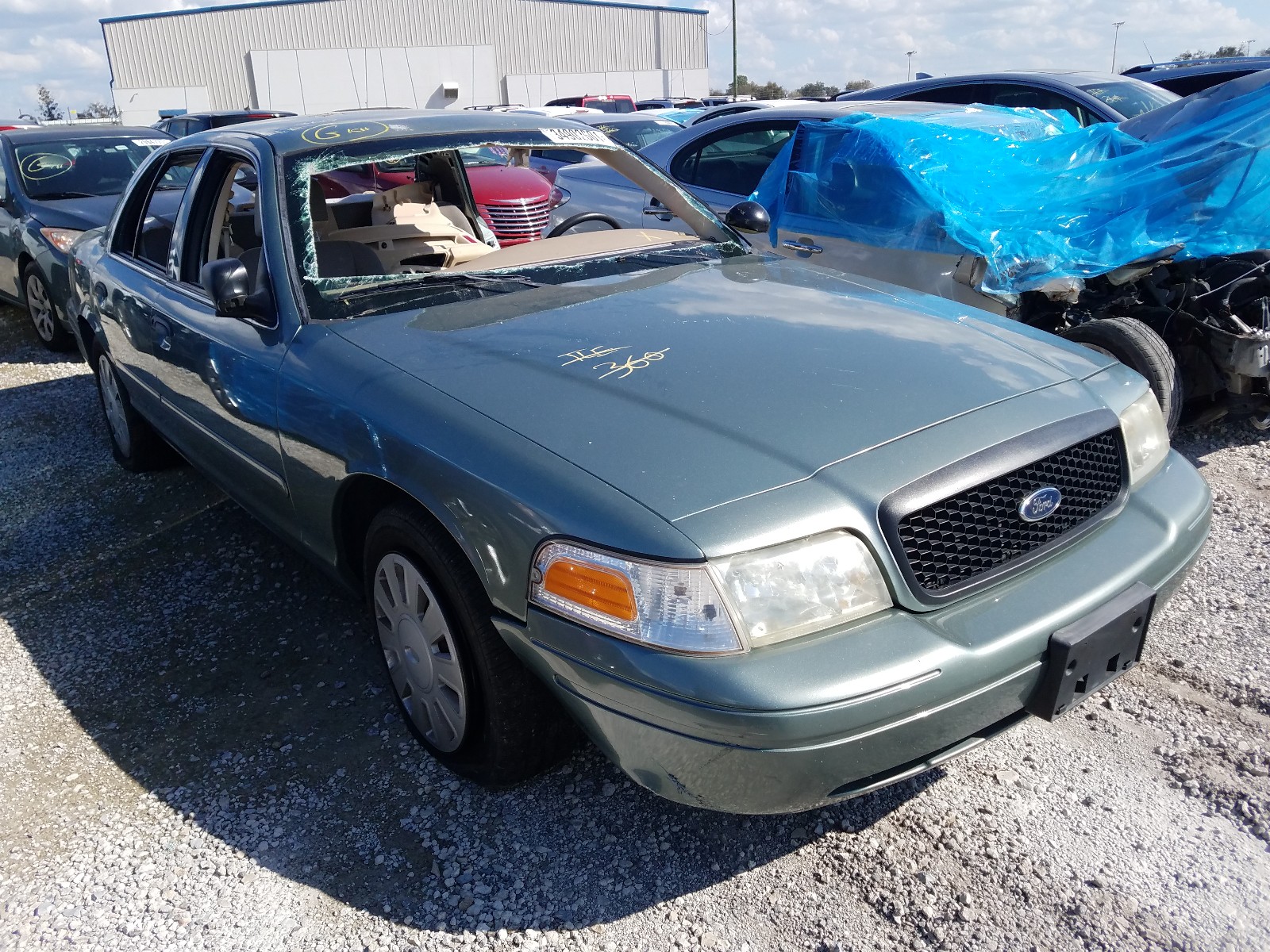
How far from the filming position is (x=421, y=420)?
2342 mm

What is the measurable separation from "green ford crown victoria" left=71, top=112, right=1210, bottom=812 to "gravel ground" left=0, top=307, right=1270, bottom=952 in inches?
9.5

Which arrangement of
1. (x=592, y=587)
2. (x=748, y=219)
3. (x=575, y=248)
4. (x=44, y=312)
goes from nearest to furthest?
1. (x=592, y=587)
2. (x=575, y=248)
3. (x=748, y=219)
4. (x=44, y=312)

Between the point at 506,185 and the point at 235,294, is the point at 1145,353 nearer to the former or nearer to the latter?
the point at 235,294

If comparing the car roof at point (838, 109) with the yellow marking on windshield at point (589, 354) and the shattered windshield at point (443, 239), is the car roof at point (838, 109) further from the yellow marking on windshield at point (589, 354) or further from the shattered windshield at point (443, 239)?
the yellow marking on windshield at point (589, 354)

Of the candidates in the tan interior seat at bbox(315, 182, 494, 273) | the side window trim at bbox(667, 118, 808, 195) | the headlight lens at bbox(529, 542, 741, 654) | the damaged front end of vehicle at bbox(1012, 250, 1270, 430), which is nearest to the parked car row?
the headlight lens at bbox(529, 542, 741, 654)

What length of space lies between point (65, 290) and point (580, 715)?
6.23 meters

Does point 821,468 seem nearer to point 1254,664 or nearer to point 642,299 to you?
point 642,299

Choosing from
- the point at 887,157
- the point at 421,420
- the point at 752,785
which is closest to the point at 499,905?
the point at 752,785

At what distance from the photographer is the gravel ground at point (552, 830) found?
2166mm

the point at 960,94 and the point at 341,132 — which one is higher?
the point at 341,132

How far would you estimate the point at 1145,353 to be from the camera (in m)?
4.11

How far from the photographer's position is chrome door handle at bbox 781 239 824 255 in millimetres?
5172

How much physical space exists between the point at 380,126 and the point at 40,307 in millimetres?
5370

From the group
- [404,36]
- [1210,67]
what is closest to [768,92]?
[404,36]
